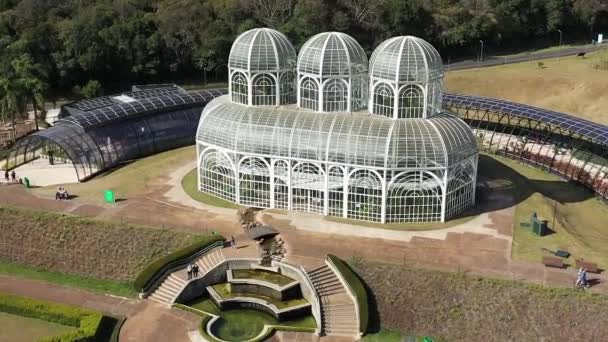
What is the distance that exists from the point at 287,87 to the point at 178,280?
2745 cm

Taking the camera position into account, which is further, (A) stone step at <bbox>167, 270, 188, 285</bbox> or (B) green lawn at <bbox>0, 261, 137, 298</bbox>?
(B) green lawn at <bbox>0, 261, 137, 298</bbox>

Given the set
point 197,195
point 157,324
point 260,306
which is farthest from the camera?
point 197,195

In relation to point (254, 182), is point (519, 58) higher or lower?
higher

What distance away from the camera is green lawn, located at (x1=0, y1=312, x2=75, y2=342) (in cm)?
5378

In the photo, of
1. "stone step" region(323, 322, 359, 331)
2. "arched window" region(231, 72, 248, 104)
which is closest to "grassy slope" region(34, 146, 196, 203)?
"arched window" region(231, 72, 248, 104)

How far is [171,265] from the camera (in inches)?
2381

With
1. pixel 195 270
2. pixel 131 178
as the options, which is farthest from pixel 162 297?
pixel 131 178

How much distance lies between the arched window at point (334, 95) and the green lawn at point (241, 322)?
2499 cm

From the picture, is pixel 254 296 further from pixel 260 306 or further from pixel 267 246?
pixel 267 246

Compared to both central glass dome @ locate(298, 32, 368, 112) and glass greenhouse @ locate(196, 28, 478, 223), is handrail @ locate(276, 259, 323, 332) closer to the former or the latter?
glass greenhouse @ locate(196, 28, 478, 223)

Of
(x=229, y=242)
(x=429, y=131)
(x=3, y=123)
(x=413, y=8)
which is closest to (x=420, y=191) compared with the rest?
(x=429, y=131)

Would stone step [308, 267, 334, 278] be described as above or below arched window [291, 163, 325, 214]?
below

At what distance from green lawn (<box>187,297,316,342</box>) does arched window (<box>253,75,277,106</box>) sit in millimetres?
25729

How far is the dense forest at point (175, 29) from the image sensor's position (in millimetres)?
124812
